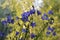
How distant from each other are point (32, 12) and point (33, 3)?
9cm

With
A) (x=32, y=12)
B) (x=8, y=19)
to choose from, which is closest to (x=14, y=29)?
(x=8, y=19)

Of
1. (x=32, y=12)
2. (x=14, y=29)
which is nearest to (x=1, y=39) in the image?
(x=14, y=29)

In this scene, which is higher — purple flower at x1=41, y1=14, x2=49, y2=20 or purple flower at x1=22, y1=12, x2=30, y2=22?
purple flower at x1=22, y1=12, x2=30, y2=22

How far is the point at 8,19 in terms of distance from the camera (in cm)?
172

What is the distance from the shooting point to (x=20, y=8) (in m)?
1.73

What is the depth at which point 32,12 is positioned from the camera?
1671 mm

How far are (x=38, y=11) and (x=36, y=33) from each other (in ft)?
0.62

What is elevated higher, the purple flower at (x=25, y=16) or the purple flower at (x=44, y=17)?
the purple flower at (x=25, y=16)

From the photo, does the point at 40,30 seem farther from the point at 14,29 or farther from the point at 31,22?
the point at 14,29

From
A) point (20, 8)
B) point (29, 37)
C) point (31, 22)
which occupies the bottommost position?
point (29, 37)

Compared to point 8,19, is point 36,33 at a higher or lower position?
lower

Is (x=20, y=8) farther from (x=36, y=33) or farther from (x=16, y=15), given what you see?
(x=36, y=33)

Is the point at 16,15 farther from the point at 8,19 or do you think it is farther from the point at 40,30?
the point at 40,30

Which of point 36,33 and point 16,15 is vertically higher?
point 16,15
